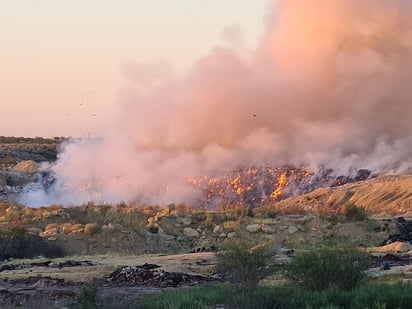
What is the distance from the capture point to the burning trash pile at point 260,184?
49344 mm

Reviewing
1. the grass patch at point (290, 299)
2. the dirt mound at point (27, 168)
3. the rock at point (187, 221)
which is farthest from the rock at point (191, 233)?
the dirt mound at point (27, 168)

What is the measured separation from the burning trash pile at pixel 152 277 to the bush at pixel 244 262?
517 centimetres

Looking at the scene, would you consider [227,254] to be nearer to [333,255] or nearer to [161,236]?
[333,255]

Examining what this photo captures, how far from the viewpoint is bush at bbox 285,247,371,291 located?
1723 centimetres

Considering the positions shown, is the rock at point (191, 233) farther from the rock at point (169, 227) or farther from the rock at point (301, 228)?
the rock at point (301, 228)

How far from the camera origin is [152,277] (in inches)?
979

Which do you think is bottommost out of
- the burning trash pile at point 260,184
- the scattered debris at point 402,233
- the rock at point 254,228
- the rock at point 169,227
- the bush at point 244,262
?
the bush at point 244,262

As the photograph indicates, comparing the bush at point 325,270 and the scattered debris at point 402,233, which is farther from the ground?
the scattered debris at point 402,233

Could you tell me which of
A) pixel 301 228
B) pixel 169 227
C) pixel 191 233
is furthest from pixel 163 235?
pixel 301 228

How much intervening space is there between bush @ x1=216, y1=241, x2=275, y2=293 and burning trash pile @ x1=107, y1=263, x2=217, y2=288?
5.17 m

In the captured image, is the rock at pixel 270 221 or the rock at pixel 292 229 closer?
the rock at pixel 292 229

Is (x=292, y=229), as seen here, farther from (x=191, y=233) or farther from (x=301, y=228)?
(x=191, y=233)

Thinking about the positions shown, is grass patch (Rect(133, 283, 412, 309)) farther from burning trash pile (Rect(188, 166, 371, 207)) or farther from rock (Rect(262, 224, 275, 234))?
burning trash pile (Rect(188, 166, 371, 207))

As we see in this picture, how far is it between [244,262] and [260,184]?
33014 mm
